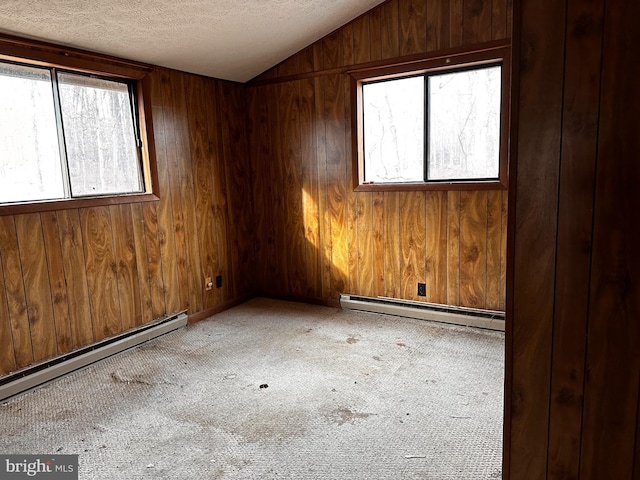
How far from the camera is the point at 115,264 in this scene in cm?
326

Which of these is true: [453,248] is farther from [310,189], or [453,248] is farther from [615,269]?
[615,269]

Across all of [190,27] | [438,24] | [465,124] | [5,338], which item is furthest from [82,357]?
[438,24]

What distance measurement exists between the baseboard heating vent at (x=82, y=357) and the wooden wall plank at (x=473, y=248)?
2422 millimetres

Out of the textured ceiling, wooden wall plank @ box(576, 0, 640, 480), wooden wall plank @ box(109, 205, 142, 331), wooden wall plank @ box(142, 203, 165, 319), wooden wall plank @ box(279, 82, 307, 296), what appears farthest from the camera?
wooden wall plank @ box(279, 82, 307, 296)

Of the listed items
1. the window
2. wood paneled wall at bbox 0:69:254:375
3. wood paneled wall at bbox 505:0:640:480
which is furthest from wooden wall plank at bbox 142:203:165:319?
wood paneled wall at bbox 505:0:640:480

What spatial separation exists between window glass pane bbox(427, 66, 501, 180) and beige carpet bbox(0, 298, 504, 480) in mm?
1313

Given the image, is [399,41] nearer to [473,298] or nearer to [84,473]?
[473,298]

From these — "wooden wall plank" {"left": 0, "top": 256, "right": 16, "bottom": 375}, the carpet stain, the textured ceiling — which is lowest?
the carpet stain

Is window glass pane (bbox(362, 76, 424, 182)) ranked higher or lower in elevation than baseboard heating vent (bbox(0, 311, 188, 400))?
higher

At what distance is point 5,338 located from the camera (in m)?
2.66

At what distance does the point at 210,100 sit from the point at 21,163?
1.72 metres

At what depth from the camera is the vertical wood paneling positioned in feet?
8.93

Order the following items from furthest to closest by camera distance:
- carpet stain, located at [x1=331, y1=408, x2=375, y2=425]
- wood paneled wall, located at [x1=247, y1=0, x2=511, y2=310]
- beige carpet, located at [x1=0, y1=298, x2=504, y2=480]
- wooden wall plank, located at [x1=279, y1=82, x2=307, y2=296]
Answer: wooden wall plank, located at [x1=279, y1=82, x2=307, y2=296] → wood paneled wall, located at [x1=247, y1=0, x2=511, y2=310] → carpet stain, located at [x1=331, y1=408, x2=375, y2=425] → beige carpet, located at [x1=0, y1=298, x2=504, y2=480]

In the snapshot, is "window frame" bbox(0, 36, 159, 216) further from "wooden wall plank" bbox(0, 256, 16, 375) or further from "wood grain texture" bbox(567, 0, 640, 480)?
"wood grain texture" bbox(567, 0, 640, 480)
